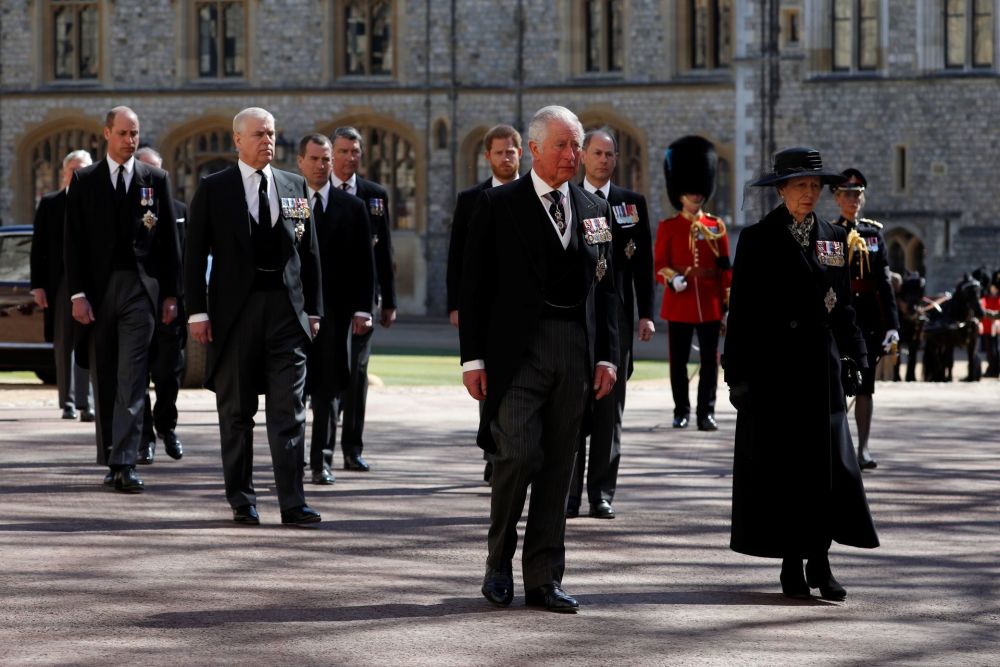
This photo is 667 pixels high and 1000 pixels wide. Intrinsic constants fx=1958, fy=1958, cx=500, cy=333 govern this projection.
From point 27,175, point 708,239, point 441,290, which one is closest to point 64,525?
point 708,239

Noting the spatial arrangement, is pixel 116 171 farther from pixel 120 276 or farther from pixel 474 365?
pixel 474 365

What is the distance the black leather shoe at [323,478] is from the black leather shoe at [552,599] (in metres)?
3.70

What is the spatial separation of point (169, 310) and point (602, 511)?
92.8 inches

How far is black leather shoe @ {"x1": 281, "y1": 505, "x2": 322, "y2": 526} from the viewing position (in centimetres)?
834

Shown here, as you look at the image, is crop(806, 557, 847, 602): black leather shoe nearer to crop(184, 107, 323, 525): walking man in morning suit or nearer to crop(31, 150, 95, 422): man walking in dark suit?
crop(184, 107, 323, 525): walking man in morning suit

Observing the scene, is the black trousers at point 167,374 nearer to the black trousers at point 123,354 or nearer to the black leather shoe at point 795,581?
the black trousers at point 123,354

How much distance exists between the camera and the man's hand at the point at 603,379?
21.5 ft

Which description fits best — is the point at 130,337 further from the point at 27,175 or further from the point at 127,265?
the point at 27,175

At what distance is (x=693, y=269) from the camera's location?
1373 centimetres

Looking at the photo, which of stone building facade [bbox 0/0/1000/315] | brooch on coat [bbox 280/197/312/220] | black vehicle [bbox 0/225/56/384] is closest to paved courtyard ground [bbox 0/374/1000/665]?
brooch on coat [bbox 280/197/312/220]

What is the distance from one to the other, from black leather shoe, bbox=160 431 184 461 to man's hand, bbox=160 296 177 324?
1.81 meters

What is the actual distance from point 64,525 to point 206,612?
7.33ft

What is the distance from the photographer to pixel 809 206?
6.87 m

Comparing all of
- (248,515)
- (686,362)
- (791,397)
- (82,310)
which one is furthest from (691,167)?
(791,397)
